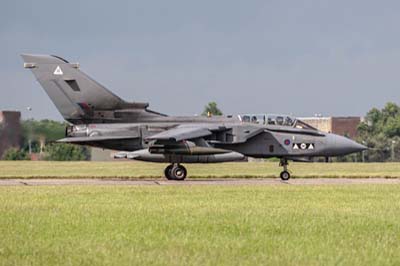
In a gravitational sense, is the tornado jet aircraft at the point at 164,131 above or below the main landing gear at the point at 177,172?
above

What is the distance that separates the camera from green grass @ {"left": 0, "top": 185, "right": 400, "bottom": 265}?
953 centimetres

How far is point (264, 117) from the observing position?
2933 cm

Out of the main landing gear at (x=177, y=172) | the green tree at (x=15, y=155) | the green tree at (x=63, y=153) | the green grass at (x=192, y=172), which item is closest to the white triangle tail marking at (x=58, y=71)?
the green grass at (x=192, y=172)

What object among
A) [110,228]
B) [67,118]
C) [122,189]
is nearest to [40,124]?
[67,118]

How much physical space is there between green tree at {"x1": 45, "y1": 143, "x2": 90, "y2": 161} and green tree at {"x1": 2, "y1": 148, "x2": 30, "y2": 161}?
1488 centimetres

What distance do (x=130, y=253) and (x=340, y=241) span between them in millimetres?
2827

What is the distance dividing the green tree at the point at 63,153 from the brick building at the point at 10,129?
2796 cm

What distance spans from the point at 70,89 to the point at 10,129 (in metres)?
8.76

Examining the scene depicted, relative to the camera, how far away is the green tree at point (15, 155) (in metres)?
43.4

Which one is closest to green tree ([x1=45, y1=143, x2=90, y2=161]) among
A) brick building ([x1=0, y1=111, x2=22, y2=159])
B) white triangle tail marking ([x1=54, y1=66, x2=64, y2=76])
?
brick building ([x1=0, y1=111, x2=22, y2=159])

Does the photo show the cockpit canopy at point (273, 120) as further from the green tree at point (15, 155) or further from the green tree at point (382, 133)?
the green tree at point (382, 133)

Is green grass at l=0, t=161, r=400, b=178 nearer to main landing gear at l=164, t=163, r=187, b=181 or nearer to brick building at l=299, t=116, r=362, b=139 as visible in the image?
main landing gear at l=164, t=163, r=187, b=181

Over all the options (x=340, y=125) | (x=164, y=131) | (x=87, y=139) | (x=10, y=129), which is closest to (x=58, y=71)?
(x=87, y=139)

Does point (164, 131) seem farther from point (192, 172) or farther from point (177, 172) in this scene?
point (192, 172)
